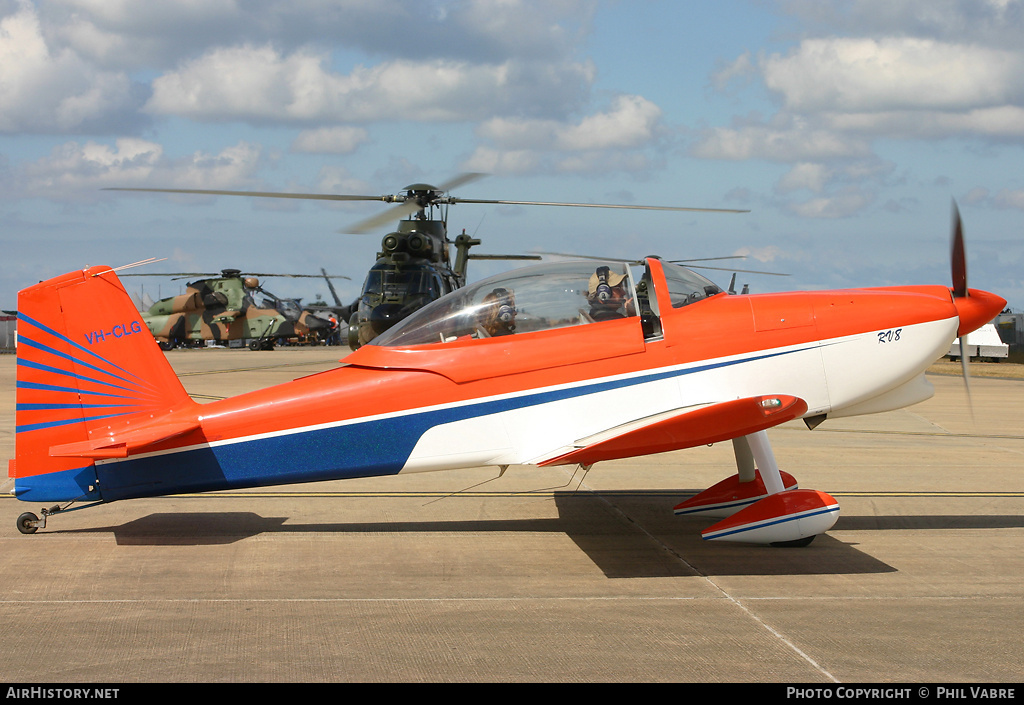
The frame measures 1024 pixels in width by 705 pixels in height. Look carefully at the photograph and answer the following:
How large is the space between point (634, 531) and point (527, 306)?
2150 millimetres

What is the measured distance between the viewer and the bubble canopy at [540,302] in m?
6.48

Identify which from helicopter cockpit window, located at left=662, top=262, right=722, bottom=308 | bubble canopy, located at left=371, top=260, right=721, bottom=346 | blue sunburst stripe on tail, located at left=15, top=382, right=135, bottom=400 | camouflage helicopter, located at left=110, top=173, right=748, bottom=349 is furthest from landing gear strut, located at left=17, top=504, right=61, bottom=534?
camouflage helicopter, located at left=110, top=173, right=748, bottom=349

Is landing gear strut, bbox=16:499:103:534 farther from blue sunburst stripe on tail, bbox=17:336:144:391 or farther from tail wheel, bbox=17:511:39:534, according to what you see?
blue sunburst stripe on tail, bbox=17:336:144:391

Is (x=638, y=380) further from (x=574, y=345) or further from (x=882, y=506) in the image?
(x=882, y=506)

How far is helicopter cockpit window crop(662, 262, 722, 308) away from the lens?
6598 mm

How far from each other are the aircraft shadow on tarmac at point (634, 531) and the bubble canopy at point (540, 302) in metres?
1.75

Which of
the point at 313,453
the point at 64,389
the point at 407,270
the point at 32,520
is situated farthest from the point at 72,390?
the point at 407,270

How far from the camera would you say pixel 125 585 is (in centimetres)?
566

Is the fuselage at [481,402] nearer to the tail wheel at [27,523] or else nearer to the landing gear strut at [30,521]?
the landing gear strut at [30,521]

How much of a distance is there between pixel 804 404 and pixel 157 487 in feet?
15.5

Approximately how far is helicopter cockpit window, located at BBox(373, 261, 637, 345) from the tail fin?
1.93 metres

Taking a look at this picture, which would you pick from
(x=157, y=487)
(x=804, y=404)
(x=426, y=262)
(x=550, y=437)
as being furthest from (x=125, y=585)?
(x=426, y=262)

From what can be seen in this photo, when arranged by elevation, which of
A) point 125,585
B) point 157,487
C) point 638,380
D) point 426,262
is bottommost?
point 125,585

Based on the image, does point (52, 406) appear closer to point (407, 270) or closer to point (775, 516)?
point (775, 516)
